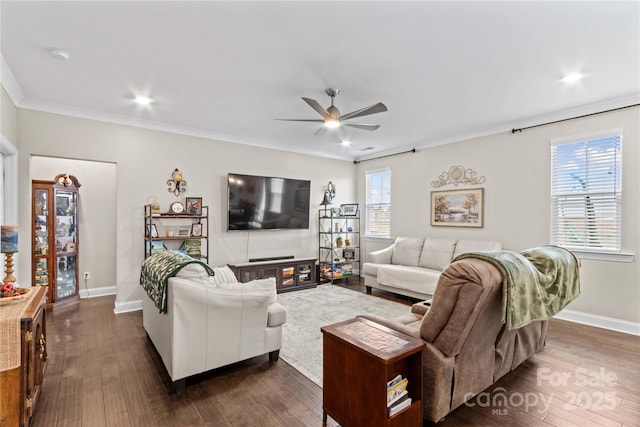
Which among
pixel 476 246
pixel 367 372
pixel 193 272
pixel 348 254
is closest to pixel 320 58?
pixel 193 272

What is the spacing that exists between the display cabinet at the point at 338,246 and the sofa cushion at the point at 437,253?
1.73m

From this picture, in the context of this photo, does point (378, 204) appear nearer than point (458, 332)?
No

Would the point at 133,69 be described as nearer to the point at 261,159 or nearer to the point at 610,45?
the point at 261,159

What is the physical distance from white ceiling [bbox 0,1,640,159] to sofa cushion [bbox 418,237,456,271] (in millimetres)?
1996

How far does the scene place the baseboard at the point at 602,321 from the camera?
3.58 meters

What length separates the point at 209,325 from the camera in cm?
245

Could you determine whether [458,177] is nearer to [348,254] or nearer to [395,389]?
[348,254]

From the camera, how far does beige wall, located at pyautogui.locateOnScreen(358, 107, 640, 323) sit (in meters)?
3.61

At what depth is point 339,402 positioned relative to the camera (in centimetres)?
188

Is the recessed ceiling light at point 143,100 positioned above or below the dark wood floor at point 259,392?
above

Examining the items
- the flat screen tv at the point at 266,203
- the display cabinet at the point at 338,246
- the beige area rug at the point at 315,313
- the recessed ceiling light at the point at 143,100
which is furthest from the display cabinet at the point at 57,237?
the display cabinet at the point at 338,246

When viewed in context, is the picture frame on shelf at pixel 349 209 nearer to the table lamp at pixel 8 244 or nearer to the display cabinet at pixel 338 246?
the display cabinet at pixel 338 246

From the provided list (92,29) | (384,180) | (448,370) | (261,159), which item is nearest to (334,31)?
(92,29)

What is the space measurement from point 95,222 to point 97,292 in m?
1.21
